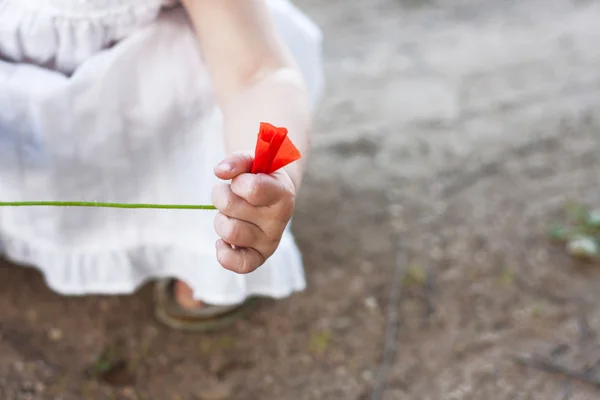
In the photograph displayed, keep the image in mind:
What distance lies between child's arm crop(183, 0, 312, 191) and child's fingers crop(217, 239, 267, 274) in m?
0.15

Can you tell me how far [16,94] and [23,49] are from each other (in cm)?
6

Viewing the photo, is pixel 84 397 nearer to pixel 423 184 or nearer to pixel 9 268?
pixel 9 268

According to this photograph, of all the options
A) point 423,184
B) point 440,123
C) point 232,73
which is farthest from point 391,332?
point 440,123

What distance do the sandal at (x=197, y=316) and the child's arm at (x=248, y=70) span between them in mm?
395

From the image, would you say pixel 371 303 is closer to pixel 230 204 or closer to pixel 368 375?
pixel 368 375

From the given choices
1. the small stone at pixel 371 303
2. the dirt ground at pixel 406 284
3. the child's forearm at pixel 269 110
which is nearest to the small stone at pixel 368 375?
the dirt ground at pixel 406 284

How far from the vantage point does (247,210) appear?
553 mm

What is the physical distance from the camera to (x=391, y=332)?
103 centimetres

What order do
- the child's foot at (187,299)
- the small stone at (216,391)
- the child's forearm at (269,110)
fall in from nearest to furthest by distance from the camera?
the child's forearm at (269,110) → the small stone at (216,391) → the child's foot at (187,299)

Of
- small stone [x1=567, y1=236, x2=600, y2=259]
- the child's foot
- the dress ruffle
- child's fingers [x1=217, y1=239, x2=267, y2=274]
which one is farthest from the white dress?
small stone [x1=567, y1=236, x2=600, y2=259]

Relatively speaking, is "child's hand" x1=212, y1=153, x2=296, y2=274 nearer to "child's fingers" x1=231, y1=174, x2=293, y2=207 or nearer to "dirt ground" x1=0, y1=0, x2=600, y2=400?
"child's fingers" x1=231, y1=174, x2=293, y2=207

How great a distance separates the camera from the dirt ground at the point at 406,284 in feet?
3.14

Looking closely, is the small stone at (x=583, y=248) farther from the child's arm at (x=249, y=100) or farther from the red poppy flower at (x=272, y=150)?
the red poppy flower at (x=272, y=150)

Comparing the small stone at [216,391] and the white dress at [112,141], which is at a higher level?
the white dress at [112,141]
